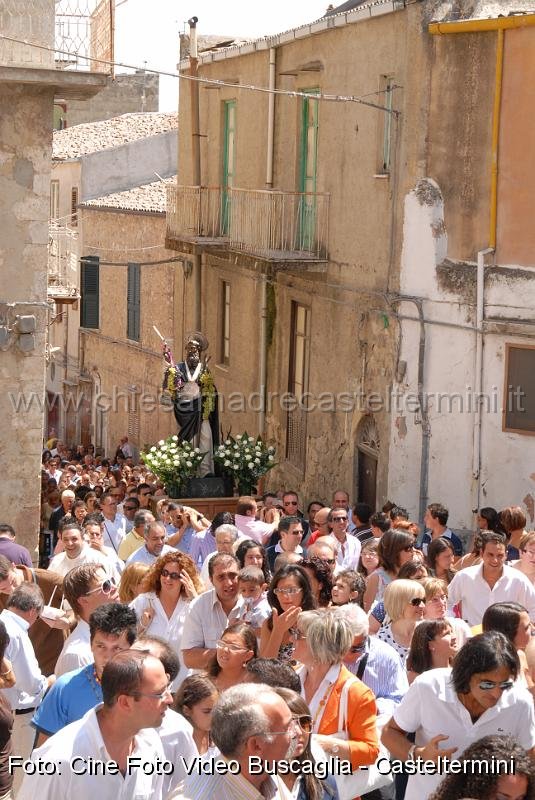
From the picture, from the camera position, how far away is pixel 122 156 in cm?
3306

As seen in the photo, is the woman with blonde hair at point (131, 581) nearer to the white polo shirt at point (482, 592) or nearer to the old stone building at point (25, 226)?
the white polo shirt at point (482, 592)

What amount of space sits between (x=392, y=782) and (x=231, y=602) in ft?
6.65

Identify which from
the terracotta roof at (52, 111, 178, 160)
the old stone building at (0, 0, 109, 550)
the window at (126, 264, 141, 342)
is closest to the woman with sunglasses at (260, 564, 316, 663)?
the old stone building at (0, 0, 109, 550)

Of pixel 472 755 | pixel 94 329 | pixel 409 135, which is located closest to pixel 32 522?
pixel 409 135

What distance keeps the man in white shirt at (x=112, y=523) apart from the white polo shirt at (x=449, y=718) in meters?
7.27

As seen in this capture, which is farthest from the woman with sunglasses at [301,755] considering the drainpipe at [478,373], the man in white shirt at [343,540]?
the drainpipe at [478,373]

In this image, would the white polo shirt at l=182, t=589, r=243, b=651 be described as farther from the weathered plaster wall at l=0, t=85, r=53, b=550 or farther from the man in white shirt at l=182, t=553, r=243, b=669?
the weathered plaster wall at l=0, t=85, r=53, b=550

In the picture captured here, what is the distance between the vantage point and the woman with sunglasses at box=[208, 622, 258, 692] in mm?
6496

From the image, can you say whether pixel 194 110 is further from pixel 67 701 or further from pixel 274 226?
pixel 67 701

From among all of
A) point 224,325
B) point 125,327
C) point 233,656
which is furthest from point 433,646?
point 125,327

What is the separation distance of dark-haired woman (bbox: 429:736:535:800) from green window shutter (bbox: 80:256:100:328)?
2838cm

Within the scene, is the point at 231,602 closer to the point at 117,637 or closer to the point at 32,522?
the point at 117,637

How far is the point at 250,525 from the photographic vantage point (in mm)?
11641

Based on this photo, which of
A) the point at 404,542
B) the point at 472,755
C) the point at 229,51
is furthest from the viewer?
the point at 229,51
